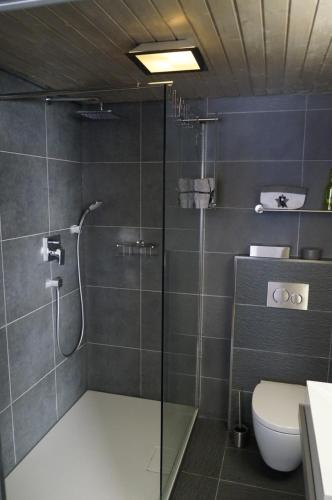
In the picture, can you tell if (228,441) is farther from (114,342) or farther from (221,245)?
(221,245)

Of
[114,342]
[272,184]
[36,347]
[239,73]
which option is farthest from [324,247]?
[36,347]

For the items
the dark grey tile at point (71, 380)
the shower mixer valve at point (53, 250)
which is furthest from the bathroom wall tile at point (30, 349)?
the shower mixer valve at point (53, 250)

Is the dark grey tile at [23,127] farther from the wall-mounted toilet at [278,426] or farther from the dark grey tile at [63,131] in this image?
the wall-mounted toilet at [278,426]

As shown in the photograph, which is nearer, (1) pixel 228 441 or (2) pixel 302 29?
(2) pixel 302 29

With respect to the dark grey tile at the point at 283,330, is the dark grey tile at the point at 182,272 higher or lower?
higher

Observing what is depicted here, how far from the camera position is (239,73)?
2.06 meters

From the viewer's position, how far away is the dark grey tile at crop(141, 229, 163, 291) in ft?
9.14

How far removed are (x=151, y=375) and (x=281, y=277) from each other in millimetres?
1285

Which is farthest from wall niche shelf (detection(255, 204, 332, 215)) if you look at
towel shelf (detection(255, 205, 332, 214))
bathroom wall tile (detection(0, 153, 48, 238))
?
bathroom wall tile (detection(0, 153, 48, 238))

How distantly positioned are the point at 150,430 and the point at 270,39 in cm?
249

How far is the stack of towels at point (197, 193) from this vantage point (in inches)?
87.4

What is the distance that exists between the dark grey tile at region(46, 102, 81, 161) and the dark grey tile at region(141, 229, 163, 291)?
753mm

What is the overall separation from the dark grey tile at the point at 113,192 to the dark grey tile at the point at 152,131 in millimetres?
159

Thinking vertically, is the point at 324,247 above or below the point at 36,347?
above
